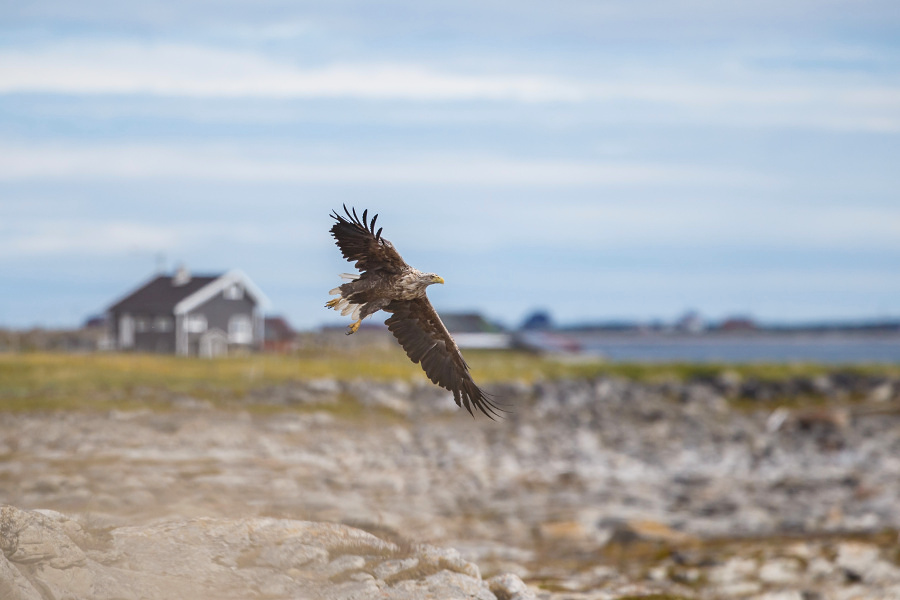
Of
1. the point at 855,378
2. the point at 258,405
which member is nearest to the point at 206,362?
the point at 258,405

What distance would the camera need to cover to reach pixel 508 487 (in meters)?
25.1

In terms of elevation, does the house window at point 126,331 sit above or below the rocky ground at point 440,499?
above

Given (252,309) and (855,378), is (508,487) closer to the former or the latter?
(252,309)

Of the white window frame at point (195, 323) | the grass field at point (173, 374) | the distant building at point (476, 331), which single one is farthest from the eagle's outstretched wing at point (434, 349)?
the distant building at point (476, 331)

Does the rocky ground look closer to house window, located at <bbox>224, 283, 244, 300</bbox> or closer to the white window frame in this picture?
house window, located at <bbox>224, 283, 244, 300</bbox>

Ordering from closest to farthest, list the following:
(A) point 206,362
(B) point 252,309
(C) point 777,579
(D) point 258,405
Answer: (C) point 777,579
(D) point 258,405
(A) point 206,362
(B) point 252,309

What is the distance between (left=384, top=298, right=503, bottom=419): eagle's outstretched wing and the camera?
11.8 meters

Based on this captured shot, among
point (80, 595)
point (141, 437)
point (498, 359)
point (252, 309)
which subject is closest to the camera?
point (80, 595)

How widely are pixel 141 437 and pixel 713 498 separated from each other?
13643 millimetres

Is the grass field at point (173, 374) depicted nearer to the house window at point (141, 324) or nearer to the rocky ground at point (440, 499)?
the rocky ground at point (440, 499)

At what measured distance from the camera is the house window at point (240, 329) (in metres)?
37.4

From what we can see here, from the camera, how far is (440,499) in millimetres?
22438

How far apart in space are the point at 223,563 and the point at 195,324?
28248 mm

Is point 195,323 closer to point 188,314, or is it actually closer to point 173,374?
point 188,314
